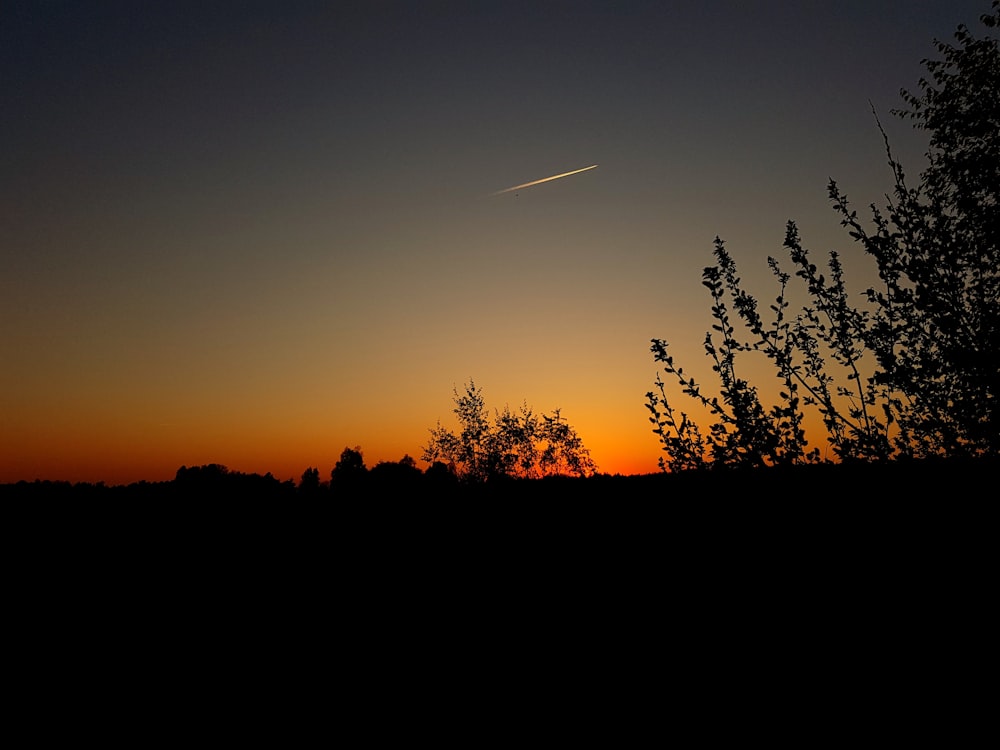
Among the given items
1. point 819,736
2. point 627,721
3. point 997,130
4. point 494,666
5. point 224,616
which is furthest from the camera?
point 997,130

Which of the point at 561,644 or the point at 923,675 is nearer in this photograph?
the point at 923,675

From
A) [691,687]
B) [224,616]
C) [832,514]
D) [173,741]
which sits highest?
[832,514]

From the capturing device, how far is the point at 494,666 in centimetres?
432

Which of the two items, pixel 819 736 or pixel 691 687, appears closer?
pixel 819 736

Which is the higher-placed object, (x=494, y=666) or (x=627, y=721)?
(x=494, y=666)

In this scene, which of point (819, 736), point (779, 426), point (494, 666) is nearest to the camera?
point (819, 736)

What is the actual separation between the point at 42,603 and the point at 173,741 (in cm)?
205

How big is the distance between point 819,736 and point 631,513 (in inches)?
103

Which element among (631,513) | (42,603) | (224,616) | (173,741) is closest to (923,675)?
(631,513)

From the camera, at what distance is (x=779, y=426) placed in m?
8.86

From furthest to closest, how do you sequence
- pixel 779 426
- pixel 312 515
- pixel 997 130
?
pixel 997 130 < pixel 779 426 < pixel 312 515

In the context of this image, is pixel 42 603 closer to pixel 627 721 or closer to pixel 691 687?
pixel 627 721

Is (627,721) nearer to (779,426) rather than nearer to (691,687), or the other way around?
(691,687)

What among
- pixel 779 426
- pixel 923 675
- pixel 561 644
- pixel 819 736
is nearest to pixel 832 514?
pixel 923 675
